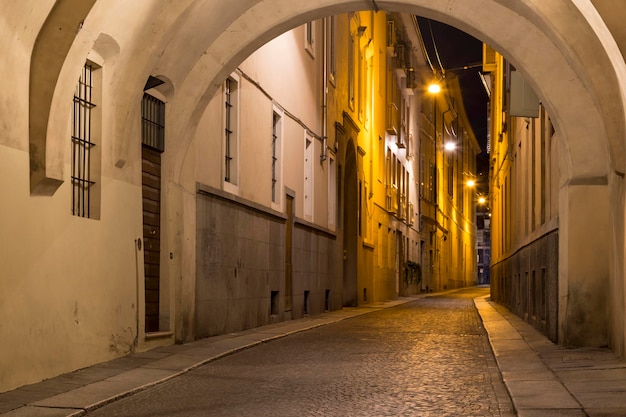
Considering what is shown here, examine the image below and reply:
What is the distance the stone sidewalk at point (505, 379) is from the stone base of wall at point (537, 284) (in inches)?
24.7

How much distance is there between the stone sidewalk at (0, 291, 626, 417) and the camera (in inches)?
307

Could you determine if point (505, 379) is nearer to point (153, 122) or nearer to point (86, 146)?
point (86, 146)

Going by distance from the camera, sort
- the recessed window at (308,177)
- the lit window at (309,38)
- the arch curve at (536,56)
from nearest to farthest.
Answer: the arch curve at (536,56) < the lit window at (309,38) < the recessed window at (308,177)

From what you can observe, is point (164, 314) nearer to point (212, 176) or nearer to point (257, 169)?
point (212, 176)

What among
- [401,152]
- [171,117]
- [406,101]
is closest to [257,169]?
[171,117]

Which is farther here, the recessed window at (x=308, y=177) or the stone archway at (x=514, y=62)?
the recessed window at (x=308, y=177)

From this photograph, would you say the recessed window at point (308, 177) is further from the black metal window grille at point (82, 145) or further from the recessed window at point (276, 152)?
the black metal window grille at point (82, 145)

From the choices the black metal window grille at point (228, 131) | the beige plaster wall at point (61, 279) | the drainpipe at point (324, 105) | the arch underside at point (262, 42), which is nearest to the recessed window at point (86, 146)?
the beige plaster wall at point (61, 279)

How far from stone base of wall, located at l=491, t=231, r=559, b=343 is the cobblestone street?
3.76 feet

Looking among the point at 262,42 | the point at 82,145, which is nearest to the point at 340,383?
the point at 82,145

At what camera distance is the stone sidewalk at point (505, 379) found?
779cm

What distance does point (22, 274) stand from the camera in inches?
359

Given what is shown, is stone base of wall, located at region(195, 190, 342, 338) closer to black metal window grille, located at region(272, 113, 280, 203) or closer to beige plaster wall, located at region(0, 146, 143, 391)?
black metal window grille, located at region(272, 113, 280, 203)

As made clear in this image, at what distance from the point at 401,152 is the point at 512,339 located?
28815 millimetres
